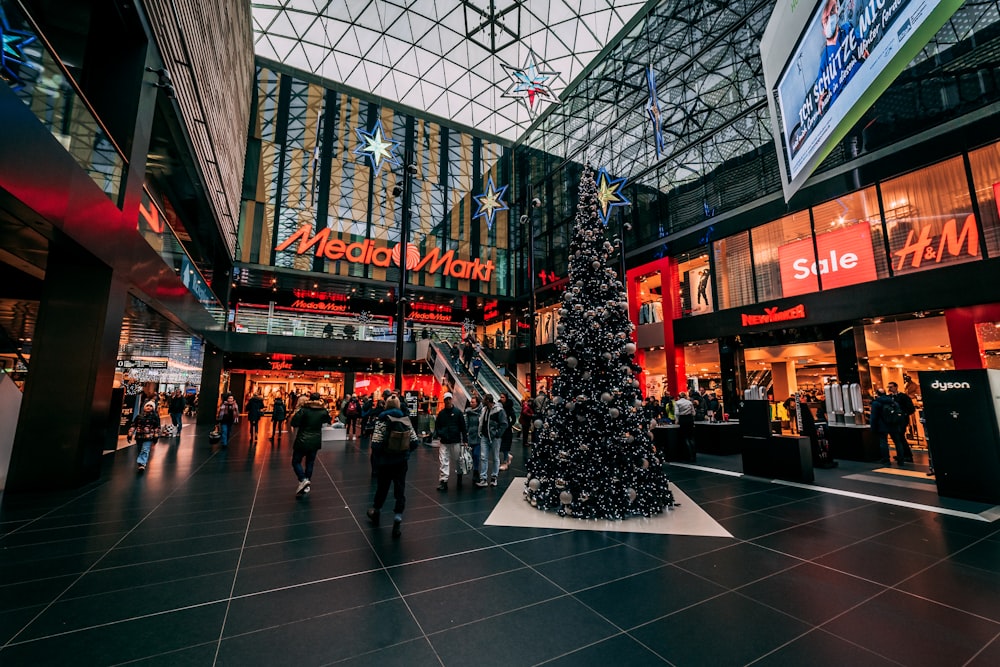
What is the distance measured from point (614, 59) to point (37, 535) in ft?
99.9

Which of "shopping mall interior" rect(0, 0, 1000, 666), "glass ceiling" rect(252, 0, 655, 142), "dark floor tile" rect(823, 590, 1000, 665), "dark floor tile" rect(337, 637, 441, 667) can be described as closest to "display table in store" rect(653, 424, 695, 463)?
"shopping mall interior" rect(0, 0, 1000, 666)

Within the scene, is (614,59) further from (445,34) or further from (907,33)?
(907,33)

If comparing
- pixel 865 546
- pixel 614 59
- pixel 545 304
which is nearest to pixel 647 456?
pixel 865 546

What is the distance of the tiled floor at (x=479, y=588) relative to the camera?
2658mm

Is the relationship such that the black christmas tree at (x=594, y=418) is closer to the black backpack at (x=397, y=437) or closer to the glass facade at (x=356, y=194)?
the black backpack at (x=397, y=437)

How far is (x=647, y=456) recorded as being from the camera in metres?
6.09

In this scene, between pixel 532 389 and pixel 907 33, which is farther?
pixel 532 389

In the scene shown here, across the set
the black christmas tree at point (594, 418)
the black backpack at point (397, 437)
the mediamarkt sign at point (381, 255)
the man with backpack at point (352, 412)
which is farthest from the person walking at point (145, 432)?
the mediamarkt sign at point (381, 255)

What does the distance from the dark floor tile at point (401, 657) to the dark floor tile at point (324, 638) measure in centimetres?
5

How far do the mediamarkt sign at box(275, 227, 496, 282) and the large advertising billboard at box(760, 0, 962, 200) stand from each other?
20.1 metres

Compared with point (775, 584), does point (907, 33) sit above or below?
above

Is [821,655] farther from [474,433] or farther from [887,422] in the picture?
[887,422]

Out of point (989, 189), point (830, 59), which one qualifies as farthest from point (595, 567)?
point (989, 189)

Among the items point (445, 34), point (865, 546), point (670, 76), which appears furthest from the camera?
point (445, 34)
